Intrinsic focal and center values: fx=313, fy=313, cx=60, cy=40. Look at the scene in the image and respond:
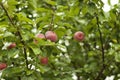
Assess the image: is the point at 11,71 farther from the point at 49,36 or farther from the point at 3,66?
the point at 49,36

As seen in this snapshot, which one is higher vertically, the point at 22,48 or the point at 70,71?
the point at 22,48

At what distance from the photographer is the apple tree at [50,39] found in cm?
146

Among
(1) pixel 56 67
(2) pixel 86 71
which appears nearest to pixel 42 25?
(1) pixel 56 67

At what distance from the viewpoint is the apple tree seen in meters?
1.46

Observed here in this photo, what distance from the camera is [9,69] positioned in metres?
1.57

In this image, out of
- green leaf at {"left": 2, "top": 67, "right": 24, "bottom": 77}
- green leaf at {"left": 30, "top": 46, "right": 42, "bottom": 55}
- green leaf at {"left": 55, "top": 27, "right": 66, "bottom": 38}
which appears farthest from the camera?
green leaf at {"left": 55, "top": 27, "right": 66, "bottom": 38}

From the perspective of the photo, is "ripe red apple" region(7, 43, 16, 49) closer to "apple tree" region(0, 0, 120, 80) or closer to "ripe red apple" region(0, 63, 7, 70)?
"apple tree" region(0, 0, 120, 80)

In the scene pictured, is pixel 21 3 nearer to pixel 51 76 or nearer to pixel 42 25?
pixel 42 25

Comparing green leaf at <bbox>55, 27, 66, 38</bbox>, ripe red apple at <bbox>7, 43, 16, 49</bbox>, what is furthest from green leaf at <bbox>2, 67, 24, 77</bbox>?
green leaf at <bbox>55, 27, 66, 38</bbox>

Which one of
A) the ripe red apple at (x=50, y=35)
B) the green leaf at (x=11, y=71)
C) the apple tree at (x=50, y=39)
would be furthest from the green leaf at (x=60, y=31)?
the green leaf at (x=11, y=71)

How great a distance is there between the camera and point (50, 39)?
1.58 meters

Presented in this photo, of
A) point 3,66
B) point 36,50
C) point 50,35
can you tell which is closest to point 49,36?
point 50,35

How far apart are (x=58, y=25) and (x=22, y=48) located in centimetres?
33

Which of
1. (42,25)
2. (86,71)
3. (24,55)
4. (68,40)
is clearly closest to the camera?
(24,55)
